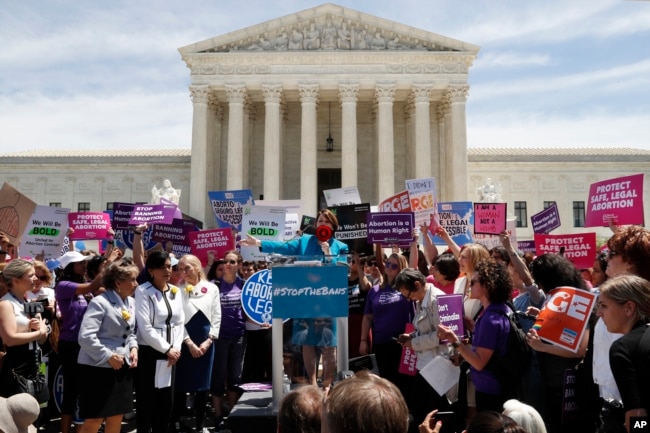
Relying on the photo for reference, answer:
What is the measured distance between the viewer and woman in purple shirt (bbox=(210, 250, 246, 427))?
9875 mm

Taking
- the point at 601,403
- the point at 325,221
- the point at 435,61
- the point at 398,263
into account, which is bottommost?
the point at 601,403

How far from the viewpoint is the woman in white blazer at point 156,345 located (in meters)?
7.62

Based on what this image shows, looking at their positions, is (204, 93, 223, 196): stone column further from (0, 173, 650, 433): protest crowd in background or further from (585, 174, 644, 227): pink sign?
(0, 173, 650, 433): protest crowd in background

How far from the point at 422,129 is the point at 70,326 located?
3684 cm

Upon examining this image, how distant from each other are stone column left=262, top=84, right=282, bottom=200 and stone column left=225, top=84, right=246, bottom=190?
183 centimetres

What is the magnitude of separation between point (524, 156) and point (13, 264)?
47753mm

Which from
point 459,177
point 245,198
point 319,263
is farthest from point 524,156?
point 319,263

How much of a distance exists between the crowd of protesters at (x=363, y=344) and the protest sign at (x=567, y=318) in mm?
123

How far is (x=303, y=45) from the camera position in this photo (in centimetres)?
4400

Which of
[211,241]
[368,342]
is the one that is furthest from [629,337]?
[211,241]

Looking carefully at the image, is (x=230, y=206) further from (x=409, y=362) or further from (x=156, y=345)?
(x=409, y=362)

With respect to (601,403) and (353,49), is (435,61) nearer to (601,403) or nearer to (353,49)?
(353,49)

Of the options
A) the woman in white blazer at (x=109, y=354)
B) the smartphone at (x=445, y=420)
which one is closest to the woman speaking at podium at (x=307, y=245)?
the woman in white blazer at (x=109, y=354)

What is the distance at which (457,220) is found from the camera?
1834cm
